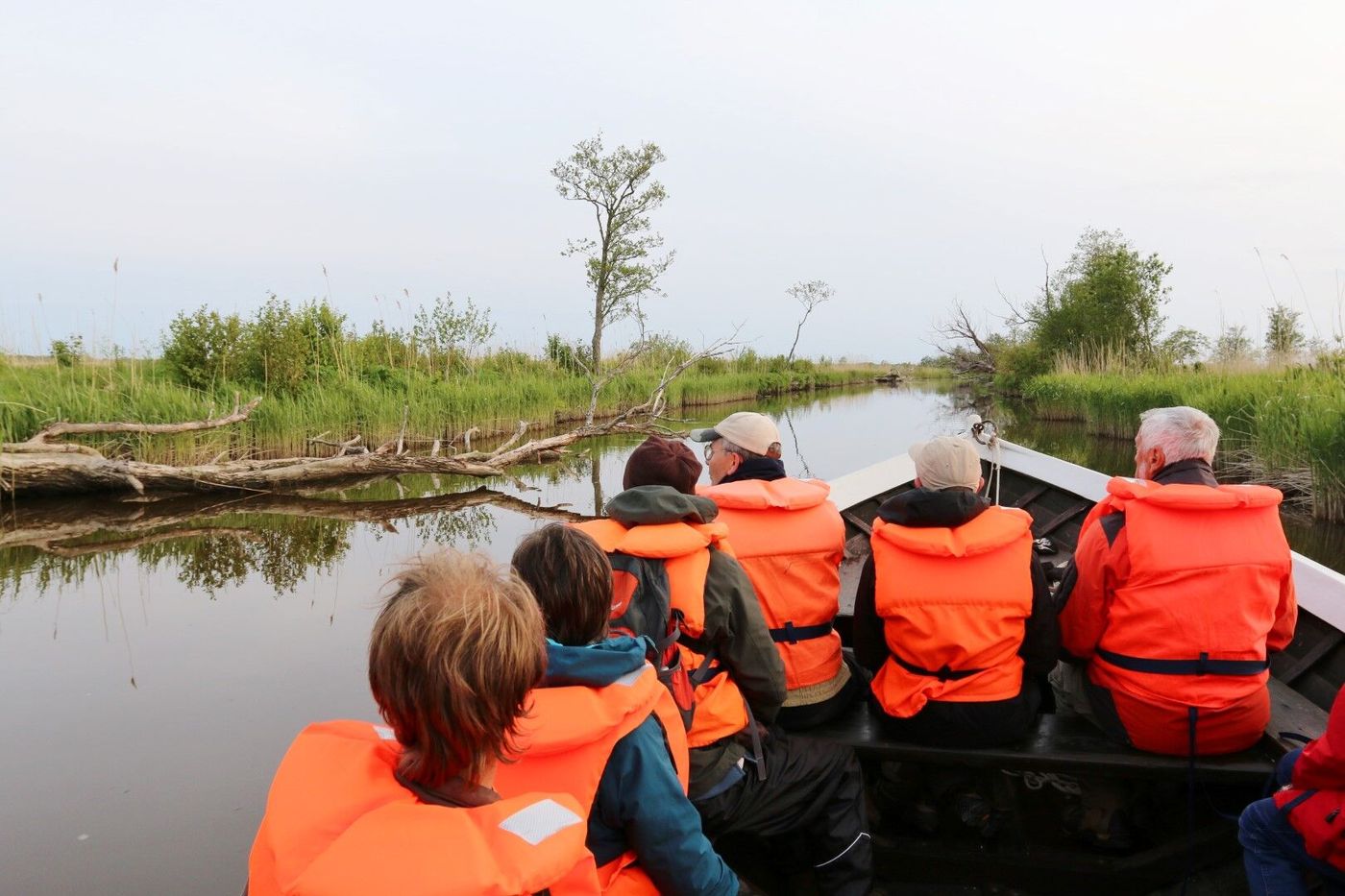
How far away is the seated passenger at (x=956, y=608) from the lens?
2197 mm

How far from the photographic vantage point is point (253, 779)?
10.7 ft

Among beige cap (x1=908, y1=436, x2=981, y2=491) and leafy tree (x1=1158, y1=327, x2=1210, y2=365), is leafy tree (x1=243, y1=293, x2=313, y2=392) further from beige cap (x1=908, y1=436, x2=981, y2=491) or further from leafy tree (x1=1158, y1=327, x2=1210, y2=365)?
leafy tree (x1=1158, y1=327, x2=1210, y2=365)

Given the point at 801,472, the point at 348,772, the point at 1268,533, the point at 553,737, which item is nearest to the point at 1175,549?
the point at 1268,533

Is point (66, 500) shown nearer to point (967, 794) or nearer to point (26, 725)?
point (26, 725)

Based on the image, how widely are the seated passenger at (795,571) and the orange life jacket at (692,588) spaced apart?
399 millimetres

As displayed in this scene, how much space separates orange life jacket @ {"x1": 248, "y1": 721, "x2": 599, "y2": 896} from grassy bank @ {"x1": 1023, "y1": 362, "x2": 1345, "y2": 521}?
825 cm

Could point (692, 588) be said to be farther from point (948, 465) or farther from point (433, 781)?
point (433, 781)

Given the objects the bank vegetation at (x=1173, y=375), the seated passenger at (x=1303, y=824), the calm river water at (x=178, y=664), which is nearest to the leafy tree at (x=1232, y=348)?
the bank vegetation at (x=1173, y=375)

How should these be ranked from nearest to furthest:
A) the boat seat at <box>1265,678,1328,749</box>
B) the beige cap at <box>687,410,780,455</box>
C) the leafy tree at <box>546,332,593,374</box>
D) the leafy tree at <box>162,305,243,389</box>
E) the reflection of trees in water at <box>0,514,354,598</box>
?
1. the boat seat at <box>1265,678,1328,749</box>
2. the beige cap at <box>687,410,780,455</box>
3. the reflection of trees in water at <box>0,514,354,598</box>
4. the leafy tree at <box>162,305,243,389</box>
5. the leafy tree at <box>546,332,593,374</box>

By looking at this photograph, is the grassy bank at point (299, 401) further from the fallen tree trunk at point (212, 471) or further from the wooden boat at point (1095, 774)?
the wooden boat at point (1095, 774)

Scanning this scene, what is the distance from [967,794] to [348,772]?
206cm

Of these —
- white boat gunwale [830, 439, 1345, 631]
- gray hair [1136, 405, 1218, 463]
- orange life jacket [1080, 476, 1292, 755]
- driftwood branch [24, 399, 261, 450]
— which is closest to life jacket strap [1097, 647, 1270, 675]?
orange life jacket [1080, 476, 1292, 755]

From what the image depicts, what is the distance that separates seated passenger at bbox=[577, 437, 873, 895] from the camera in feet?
6.42

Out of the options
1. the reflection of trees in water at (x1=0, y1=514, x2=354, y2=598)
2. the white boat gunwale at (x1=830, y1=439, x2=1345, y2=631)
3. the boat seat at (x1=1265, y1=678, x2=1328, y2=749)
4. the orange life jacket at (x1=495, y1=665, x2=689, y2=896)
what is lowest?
the reflection of trees in water at (x1=0, y1=514, x2=354, y2=598)
